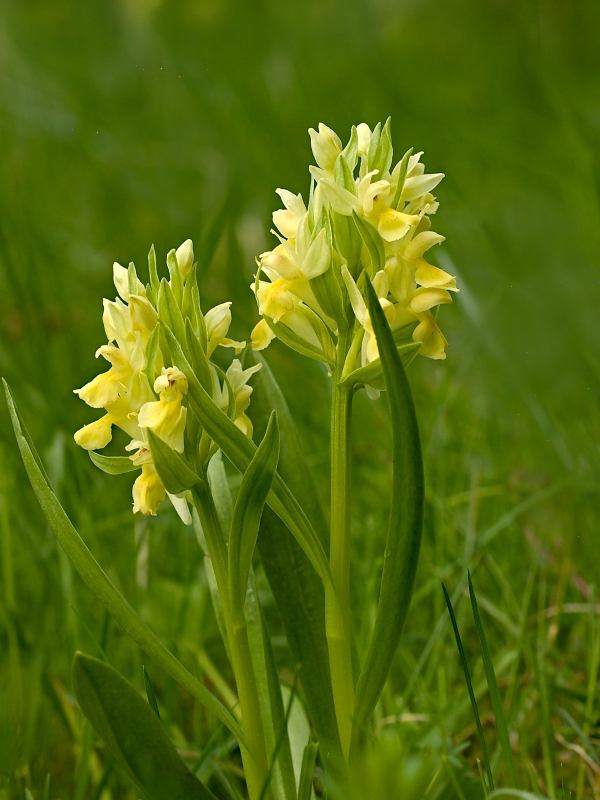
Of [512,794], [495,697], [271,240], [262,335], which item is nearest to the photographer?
[512,794]

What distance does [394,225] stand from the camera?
724 mm

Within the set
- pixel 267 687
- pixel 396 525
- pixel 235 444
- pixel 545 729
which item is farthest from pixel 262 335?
pixel 545 729

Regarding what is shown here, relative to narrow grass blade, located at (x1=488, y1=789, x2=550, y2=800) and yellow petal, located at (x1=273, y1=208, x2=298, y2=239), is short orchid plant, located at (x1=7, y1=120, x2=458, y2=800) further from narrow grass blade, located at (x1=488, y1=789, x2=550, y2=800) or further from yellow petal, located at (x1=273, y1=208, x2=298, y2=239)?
narrow grass blade, located at (x1=488, y1=789, x2=550, y2=800)

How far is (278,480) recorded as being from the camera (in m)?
0.77

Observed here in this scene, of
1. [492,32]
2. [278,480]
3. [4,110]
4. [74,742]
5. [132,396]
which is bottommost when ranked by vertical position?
[74,742]

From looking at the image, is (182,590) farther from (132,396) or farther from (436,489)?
(132,396)

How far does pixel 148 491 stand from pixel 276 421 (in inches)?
6.1

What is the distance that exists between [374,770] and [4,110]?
13.1 ft

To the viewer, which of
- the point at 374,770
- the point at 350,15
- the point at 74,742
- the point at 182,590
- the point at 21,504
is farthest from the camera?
the point at 350,15

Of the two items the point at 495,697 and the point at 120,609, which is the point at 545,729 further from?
the point at 120,609

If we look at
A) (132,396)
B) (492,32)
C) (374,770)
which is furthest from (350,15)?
(374,770)

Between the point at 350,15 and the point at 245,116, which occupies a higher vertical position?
the point at 350,15

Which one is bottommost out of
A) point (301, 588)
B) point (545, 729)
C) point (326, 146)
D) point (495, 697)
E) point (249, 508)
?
point (545, 729)

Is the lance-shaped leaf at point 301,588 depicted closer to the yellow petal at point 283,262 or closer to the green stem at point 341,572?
the green stem at point 341,572
